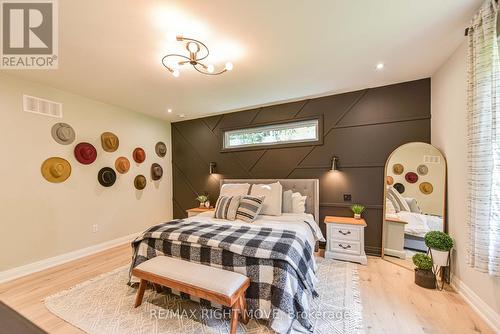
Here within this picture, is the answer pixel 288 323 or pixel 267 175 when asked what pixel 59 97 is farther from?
pixel 288 323

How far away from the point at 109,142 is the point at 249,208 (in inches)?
111

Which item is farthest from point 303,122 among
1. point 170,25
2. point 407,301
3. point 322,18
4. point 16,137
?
point 16,137

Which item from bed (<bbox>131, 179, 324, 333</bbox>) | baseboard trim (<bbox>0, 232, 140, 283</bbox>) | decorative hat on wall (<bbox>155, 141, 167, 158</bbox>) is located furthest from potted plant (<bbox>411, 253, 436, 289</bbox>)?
decorative hat on wall (<bbox>155, 141, 167, 158</bbox>)

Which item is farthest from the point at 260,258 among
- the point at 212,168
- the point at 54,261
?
the point at 54,261

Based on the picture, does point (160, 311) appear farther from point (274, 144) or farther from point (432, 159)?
point (432, 159)

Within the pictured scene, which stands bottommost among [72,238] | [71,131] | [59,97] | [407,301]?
[407,301]

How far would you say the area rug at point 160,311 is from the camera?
167 centimetres

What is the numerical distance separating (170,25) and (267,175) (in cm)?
271

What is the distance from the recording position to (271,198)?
3.12m

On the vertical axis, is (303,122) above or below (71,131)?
above

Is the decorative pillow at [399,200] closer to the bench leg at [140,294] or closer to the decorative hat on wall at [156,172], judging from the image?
the bench leg at [140,294]

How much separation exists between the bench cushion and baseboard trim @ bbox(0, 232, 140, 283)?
2119mm

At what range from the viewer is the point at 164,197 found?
15.5 ft

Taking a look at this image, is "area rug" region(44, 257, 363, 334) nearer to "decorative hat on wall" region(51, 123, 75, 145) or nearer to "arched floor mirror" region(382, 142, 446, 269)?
"arched floor mirror" region(382, 142, 446, 269)
